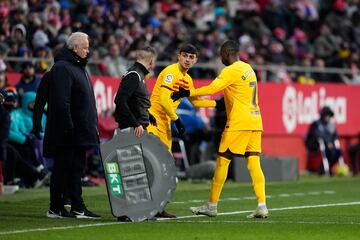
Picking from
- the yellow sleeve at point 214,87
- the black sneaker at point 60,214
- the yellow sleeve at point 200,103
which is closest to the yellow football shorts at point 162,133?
the yellow sleeve at point 200,103

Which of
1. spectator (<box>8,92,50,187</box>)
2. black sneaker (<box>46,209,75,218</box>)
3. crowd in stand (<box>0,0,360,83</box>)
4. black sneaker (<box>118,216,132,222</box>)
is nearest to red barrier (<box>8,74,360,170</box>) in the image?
crowd in stand (<box>0,0,360,83</box>)

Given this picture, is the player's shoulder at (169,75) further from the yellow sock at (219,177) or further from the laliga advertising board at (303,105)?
the laliga advertising board at (303,105)

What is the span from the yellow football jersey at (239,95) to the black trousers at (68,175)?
6.12 ft

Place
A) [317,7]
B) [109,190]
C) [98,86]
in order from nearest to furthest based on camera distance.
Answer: [109,190] → [98,86] → [317,7]

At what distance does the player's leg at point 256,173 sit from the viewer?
1438 cm

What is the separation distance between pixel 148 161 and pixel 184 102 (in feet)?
34.7

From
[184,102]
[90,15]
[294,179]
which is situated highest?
[90,15]

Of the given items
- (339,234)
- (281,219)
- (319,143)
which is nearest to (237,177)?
(319,143)

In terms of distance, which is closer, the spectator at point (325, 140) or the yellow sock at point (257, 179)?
the yellow sock at point (257, 179)

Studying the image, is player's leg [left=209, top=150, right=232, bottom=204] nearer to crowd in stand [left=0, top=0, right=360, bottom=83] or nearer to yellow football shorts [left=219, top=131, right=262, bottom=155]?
yellow football shorts [left=219, top=131, right=262, bottom=155]

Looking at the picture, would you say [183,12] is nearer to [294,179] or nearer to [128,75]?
[294,179]

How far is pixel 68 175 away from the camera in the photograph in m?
14.5

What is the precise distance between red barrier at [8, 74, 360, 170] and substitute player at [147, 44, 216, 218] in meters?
11.0

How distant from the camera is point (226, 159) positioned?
14.5 meters
